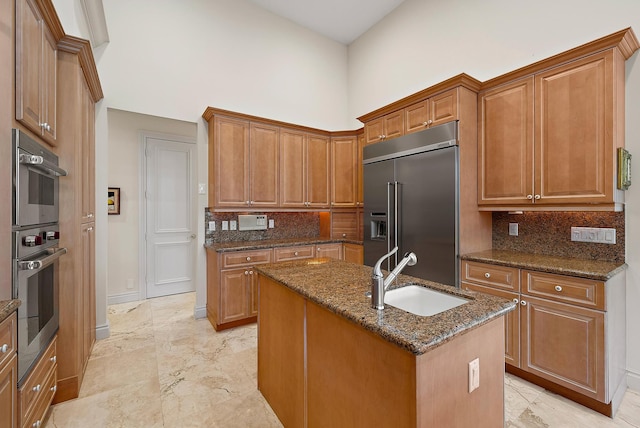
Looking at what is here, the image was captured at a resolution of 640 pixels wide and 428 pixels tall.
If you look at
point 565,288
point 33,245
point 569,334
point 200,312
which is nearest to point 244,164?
point 200,312

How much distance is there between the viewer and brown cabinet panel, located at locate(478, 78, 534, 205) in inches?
97.3

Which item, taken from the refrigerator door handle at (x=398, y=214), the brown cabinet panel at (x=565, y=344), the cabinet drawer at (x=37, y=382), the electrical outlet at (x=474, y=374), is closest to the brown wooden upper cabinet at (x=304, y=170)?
the refrigerator door handle at (x=398, y=214)

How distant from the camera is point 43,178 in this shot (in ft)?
5.61

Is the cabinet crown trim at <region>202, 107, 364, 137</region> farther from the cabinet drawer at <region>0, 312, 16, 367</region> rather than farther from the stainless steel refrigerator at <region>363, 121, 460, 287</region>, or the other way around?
the cabinet drawer at <region>0, 312, 16, 367</region>

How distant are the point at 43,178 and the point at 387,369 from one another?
2117 mm

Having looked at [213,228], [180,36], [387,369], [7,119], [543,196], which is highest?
[180,36]

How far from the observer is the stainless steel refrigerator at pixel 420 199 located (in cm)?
266

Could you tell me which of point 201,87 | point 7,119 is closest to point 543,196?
point 7,119

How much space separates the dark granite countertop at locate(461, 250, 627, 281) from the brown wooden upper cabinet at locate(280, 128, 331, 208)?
2.18 m

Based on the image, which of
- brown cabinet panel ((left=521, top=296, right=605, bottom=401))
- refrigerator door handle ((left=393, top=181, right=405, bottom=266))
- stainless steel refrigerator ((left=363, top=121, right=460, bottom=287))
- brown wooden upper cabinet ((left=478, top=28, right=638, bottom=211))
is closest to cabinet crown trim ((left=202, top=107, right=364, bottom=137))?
stainless steel refrigerator ((left=363, top=121, right=460, bottom=287))

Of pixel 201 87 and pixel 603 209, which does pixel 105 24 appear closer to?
pixel 201 87

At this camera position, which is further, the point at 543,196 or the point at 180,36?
the point at 180,36

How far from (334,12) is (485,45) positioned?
2.23 m

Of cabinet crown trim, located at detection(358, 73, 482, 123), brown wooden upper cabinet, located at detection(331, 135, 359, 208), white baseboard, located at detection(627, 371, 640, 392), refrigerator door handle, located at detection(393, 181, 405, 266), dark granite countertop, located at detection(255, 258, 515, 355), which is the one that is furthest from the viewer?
brown wooden upper cabinet, located at detection(331, 135, 359, 208)
